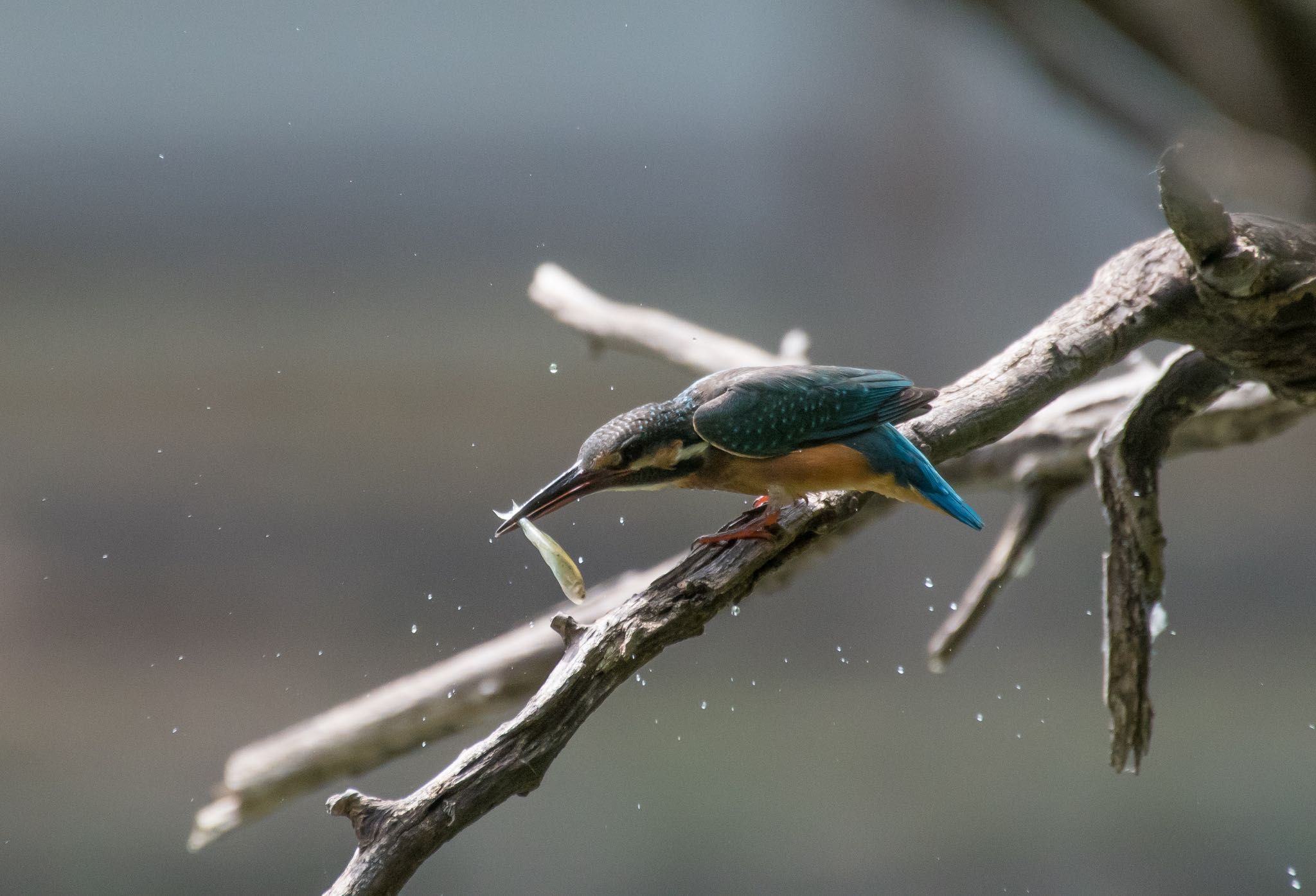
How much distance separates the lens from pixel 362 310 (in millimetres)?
3404

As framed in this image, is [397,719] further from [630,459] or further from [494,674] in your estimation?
[630,459]

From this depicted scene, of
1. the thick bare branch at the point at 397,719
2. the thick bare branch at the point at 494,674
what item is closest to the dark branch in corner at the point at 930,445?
the thick bare branch at the point at 494,674

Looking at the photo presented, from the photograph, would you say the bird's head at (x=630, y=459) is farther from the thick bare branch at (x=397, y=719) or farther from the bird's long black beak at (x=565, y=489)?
the thick bare branch at (x=397, y=719)

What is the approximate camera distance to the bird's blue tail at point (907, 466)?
129 centimetres

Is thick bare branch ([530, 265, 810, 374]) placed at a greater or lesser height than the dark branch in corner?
greater

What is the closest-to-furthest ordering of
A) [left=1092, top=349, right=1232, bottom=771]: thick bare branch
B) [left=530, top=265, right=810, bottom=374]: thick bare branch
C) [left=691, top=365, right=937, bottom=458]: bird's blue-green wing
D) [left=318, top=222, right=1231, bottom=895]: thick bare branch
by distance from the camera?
[left=318, top=222, right=1231, bottom=895]: thick bare branch < [left=691, top=365, right=937, bottom=458]: bird's blue-green wing < [left=1092, top=349, right=1232, bottom=771]: thick bare branch < [left=530, top=265, right=810, bottom=374]: thick bare branch

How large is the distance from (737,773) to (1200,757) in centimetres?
144

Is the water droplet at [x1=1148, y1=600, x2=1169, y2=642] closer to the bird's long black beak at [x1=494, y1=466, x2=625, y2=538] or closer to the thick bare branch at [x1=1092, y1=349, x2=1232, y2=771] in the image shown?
the thick bare branch at [x1=1092, y1=349, x2=1232, y2=771]

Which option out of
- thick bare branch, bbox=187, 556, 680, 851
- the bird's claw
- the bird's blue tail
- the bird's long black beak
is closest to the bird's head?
the bird's long black beak

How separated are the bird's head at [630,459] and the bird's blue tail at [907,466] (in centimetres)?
21

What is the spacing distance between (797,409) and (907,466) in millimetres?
156

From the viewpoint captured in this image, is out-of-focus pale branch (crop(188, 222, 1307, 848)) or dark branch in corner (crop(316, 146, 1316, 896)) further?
out-of-focus pale branch (crop(188, 222, 1307, 848))

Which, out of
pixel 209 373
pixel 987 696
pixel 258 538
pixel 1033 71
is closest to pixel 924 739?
pixel 987 696

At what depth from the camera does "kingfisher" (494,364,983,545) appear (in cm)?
130
